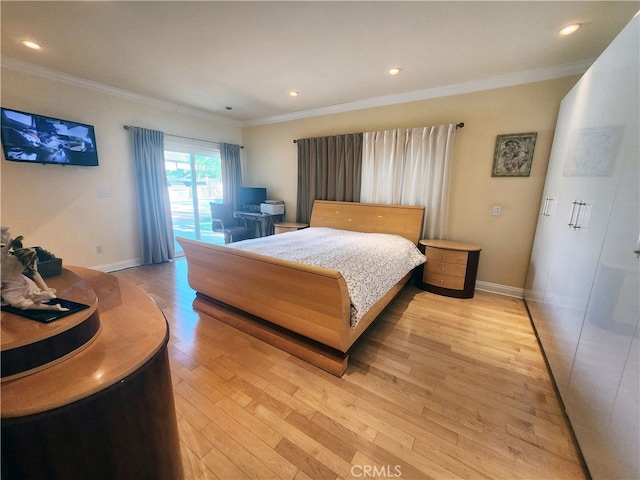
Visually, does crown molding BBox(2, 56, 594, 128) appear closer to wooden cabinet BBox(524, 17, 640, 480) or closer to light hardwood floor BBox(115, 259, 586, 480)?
wooden cabinet BBox(524, 17, 640, 480)

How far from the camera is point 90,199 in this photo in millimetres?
3457

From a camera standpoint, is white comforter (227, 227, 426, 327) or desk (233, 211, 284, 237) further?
desk (233, 211, 284, 237)

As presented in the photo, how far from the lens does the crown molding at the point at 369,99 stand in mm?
2637

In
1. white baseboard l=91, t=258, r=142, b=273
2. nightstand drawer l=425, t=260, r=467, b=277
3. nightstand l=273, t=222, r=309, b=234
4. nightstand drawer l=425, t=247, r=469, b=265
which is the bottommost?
white baseboard l=91, t=258, r=142, b=273

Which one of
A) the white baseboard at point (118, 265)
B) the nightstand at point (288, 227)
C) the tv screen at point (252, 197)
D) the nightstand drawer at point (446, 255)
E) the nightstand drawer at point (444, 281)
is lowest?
the white baseboard at point (118, 265)

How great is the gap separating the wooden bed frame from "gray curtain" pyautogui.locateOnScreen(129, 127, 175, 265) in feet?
6.46

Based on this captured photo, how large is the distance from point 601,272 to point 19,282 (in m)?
2.58

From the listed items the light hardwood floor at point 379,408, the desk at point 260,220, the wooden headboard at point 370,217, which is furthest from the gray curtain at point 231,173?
the light hardwood floor at point 379,408

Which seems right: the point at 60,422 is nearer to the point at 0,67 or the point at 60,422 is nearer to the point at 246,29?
the point at 246,29

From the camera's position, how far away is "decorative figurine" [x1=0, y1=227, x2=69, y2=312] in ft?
2.81

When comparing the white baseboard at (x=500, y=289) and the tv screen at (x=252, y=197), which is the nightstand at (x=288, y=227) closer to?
the tv screen at (x=252, y=197)

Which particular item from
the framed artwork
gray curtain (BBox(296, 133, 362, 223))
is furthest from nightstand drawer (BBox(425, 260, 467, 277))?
gray curtain (BBox(296, 133, 362, 223))

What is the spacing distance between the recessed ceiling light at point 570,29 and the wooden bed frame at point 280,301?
101 inches

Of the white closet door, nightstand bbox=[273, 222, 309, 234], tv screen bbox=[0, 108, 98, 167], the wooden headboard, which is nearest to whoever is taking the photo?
the white closet door
